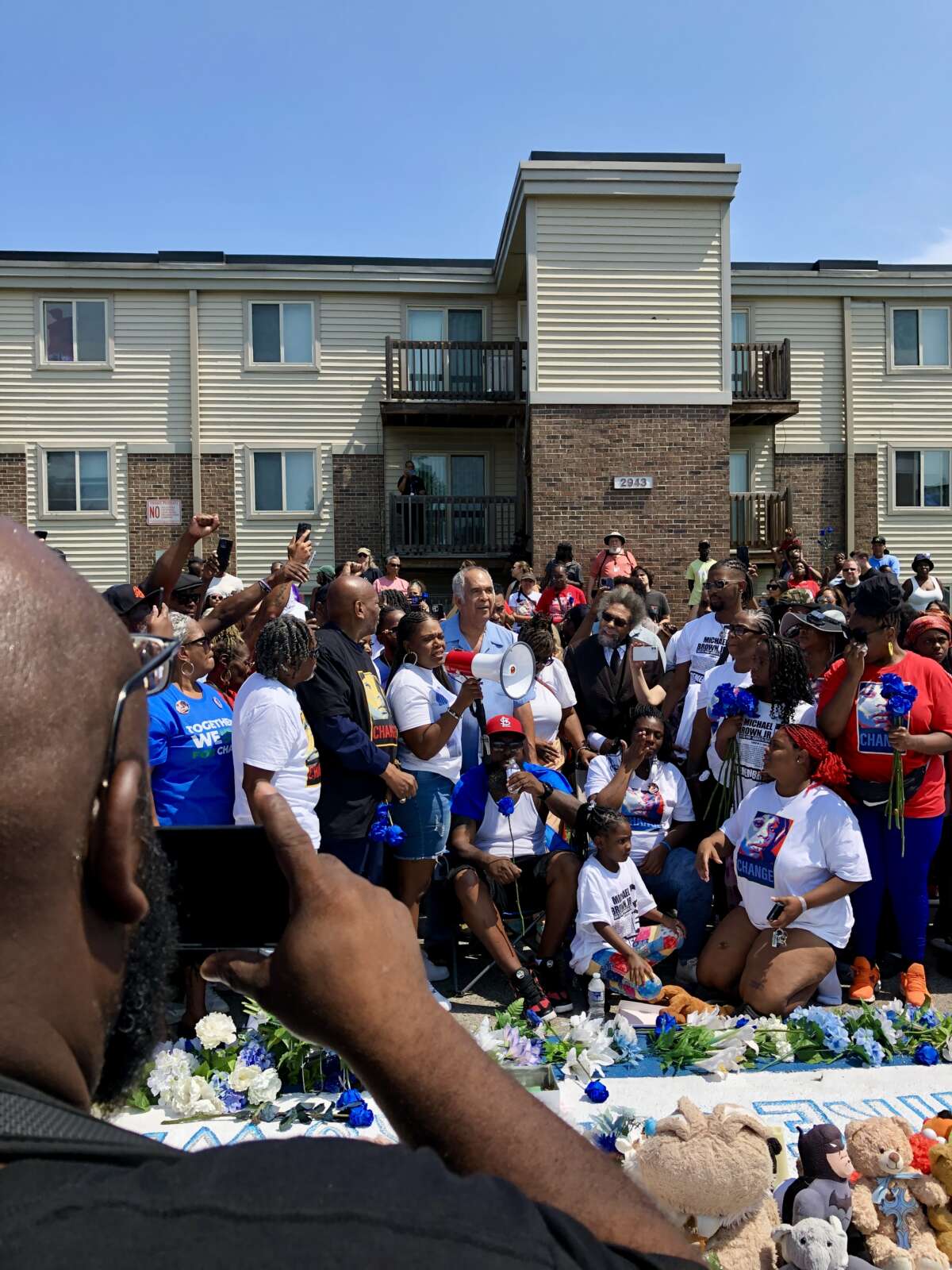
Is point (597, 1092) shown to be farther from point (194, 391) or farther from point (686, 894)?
point (194, 391)

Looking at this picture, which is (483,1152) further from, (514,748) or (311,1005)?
(514,748)

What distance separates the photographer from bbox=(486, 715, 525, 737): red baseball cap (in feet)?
19.3

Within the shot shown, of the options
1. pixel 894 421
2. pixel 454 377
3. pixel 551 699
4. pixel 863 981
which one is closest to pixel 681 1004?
pixel 863 981

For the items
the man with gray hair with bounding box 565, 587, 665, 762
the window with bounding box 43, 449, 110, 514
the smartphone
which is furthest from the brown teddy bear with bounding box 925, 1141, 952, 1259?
the window with bounding box 43, 449, 110, 514

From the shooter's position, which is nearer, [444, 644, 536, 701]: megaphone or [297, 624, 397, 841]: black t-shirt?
[297, 624, 397, 841]: black t-shirt

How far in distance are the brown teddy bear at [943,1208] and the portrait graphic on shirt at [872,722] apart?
2806 mm

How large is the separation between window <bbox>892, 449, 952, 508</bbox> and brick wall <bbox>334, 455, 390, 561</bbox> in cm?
1045

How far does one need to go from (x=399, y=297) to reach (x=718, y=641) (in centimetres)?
1493

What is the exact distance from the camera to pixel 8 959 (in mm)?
955

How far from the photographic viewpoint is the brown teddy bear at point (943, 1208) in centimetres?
308

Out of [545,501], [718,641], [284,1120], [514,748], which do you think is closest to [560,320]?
[545,501]

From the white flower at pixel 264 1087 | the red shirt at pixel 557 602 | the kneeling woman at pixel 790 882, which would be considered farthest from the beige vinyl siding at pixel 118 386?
the white flower at pixel 264 1087

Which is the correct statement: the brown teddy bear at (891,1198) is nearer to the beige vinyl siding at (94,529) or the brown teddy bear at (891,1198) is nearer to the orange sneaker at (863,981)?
the orange sneaker at (863,981)

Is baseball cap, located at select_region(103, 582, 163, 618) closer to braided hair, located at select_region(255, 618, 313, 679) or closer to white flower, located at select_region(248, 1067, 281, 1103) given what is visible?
braided hair, located at select_region(255, 618, 313, 679)
